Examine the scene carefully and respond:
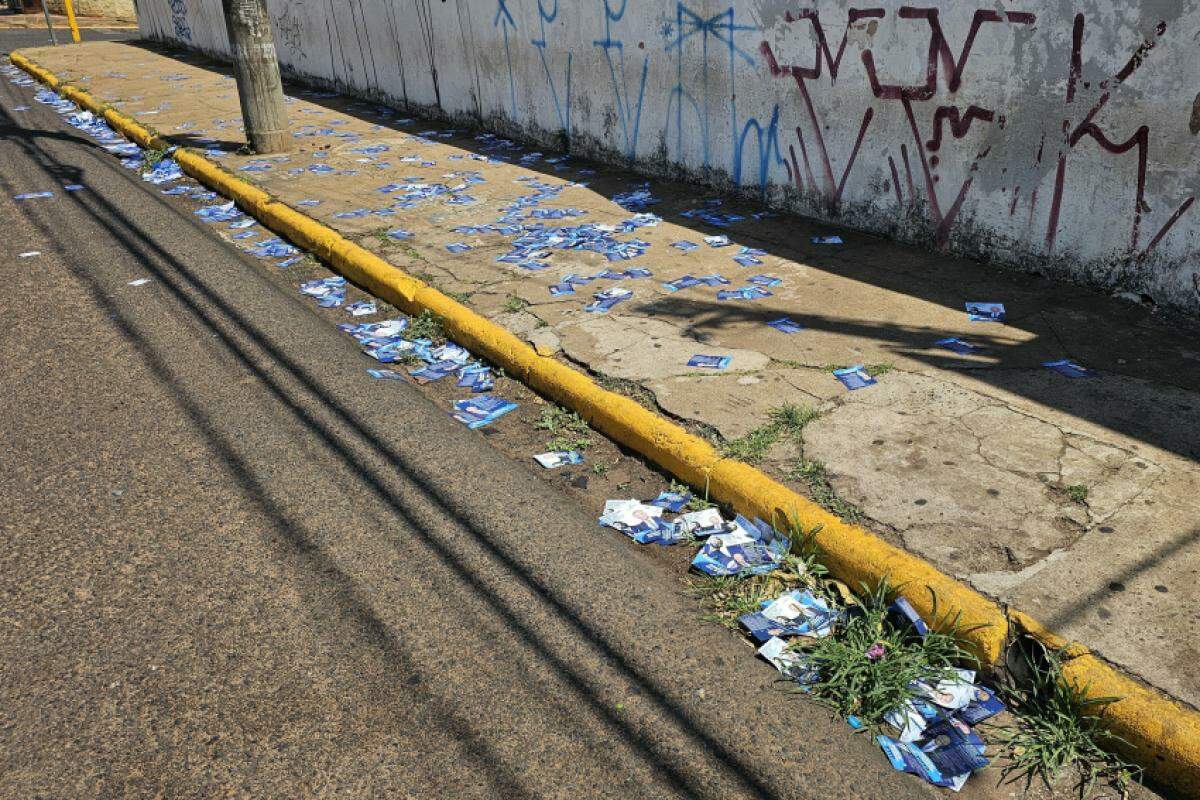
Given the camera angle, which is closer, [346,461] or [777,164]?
[346,461]

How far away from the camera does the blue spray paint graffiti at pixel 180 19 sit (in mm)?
20844

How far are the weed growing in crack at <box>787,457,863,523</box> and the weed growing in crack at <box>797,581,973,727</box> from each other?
44cm

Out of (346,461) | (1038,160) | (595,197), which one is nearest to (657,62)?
(595,197)

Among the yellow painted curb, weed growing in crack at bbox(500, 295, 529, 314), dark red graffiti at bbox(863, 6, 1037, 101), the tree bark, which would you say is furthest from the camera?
the tree bark

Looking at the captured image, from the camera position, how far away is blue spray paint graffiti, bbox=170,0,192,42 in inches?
821

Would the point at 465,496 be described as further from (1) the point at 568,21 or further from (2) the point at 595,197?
(1) the point at 568,21

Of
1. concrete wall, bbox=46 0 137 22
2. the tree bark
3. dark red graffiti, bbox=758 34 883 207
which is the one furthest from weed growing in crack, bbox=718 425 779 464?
concrete wall, bbox=46 0 137 22

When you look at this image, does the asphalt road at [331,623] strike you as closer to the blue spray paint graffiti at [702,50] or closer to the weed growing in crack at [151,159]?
the blue spray paint graffiti at [702,50]

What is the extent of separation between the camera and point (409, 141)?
1095 centimetres

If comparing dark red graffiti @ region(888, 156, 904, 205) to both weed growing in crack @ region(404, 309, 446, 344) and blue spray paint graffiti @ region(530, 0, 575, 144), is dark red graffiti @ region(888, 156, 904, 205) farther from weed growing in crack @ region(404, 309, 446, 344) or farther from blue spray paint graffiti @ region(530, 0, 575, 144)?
blue spray paint graffiti @ region(530, 0, 575, 144)

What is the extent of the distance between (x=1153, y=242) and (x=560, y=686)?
4.31 m

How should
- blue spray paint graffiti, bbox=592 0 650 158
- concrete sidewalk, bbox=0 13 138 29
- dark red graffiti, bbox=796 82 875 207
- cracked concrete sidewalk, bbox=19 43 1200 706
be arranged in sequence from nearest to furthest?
cracked concrete sidewalk, bbox=19 43 1200 706
dark red graffiti, bbox=796 82 875 207
blue spray paint graffiti, bbox=592 0 650 158
concrete sidewalk, bbox=0 13 138 29

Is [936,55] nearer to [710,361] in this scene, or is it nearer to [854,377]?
[854,377]

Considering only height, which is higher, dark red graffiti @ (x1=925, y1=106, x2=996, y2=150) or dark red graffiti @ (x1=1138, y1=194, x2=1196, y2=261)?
dark red graffiti @ (x1=925, y1=106, x2=996, y2=150)
